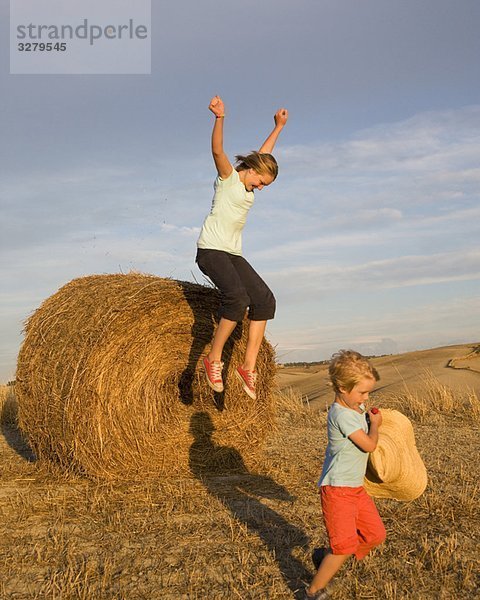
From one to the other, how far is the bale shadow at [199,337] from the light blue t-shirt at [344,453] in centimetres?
323

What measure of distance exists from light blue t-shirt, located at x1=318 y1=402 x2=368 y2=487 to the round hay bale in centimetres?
287

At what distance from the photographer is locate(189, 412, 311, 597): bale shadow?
155 inches

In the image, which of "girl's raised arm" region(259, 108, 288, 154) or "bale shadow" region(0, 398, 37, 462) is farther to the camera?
"bale shadow" region(0, 398, 37, 462)

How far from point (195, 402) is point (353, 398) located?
368 centimetres

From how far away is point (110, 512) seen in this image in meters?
5.02

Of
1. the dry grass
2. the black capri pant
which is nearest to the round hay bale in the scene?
the dry grass

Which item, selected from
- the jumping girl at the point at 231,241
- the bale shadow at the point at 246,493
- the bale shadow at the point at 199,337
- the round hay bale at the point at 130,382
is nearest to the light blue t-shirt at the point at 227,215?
the jumping girl at the point at 231,241

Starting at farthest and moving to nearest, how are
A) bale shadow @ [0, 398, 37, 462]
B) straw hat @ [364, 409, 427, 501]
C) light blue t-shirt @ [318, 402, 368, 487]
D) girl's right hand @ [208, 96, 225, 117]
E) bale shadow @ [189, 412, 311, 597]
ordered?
bale shadow @ [0, 398, 37, 462] < girl's right hand @ [208, 96, 225, 117] < bale shadow @ [189, 412, 311, 597] < straw hat @ [364, 409, 427, 501] < light blue t-shirt @ [318, 402, 368, 487]

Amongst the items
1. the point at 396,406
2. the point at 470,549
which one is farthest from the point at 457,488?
the point at 396,406

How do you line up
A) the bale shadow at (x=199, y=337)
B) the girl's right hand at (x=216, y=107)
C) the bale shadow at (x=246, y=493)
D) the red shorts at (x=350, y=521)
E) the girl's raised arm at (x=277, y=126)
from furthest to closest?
1. the bale shadow at (x=199, y=337)
2. the girl's raised arm at (x=277, y=126)
3. the girl's right hand at (x=216, y=107)
4. the bale shadow at (x=246, y=493)
5. the red shorts at (x=350, y=521)

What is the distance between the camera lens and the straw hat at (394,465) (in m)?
3.77

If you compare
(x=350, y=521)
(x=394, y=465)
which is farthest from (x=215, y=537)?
(x=394, y=465)

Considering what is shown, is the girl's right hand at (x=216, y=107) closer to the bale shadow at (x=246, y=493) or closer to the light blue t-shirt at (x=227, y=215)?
the light blue t-shirt at (x=227, y=215)

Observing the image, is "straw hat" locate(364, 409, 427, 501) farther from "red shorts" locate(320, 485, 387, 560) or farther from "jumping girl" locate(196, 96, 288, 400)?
"jumping girl" locate(196, 96, 288, 400)
